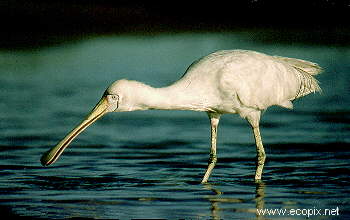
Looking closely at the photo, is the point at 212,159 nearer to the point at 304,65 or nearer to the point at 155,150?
the point at 304,65

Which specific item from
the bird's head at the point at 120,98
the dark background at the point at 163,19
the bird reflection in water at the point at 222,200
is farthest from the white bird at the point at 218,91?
the dark background at the point at 163,19

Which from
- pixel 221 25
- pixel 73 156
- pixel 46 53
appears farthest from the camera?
pixel 221 25

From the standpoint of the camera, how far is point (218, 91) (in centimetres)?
1271

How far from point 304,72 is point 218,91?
77.3 inches

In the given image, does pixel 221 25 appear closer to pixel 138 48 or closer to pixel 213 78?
pixel 138 48

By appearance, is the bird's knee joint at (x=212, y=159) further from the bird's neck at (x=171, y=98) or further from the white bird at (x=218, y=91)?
the bird's neck at (x=171, y=98)

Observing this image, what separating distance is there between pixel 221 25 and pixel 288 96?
16.2 metres

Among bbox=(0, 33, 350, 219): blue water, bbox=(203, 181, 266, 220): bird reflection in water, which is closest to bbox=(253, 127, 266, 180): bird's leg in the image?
bbox=(0, 33, 350, 219): blue water

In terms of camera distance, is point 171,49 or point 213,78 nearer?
point 213,78

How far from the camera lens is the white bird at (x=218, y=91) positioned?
12195 mm

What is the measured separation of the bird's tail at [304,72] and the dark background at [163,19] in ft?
47.8

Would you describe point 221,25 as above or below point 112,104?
below

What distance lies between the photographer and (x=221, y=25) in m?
29.9

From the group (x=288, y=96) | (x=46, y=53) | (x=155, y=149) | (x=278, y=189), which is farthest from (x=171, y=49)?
(x=278, y=189)
